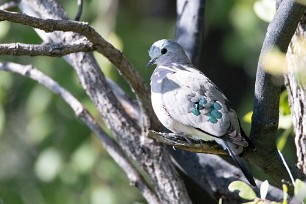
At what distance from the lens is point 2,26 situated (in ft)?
16.4

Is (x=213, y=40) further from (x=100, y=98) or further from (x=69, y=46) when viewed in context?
(x=69, y=46)

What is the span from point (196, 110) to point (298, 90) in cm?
47

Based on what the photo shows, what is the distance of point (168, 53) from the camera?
4.33 metres

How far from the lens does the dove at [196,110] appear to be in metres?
3.58

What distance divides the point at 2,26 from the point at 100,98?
115 centimetres

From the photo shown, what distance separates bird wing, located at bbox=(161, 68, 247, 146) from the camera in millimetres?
3572

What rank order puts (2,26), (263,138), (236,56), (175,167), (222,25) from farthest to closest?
(222,25) → (236,56) → (2,26) → (175,167) → (263,138)

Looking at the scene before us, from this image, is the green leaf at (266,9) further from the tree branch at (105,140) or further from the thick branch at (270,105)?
the tree branch at (105,140)

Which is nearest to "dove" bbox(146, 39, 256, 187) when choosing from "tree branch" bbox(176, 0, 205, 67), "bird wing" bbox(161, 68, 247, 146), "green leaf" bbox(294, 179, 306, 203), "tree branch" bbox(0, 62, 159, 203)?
"bird wing" bbox(161, 68, 247, 146)

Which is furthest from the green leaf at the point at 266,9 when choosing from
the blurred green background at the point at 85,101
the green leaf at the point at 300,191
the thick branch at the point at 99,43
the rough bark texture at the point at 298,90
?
the green leaf at the point at 300,191

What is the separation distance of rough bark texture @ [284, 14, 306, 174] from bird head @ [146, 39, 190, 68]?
0.65 m

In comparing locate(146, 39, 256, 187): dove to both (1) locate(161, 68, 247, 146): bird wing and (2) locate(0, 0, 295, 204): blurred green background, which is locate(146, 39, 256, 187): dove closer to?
(1) locate(161, 68, 247, 146): bird wing

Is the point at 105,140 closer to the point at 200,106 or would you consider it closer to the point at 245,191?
the point at 200,106

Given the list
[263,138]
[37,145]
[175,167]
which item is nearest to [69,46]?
[263,138]
